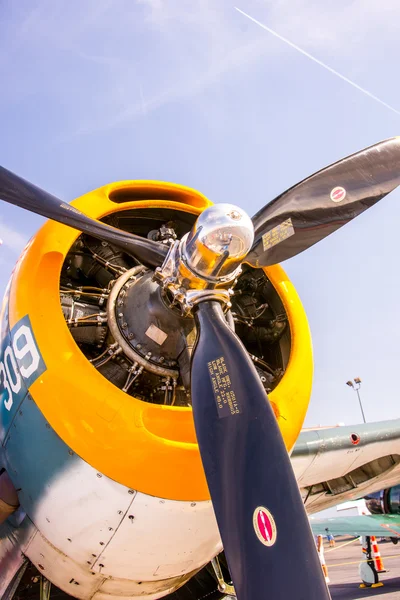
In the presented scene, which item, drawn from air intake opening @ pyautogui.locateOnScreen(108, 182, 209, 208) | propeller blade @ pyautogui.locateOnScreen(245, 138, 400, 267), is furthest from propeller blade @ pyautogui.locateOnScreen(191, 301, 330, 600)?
air intake opening @ pyautogui.locateOnScreen(108, 182, 209, 208)

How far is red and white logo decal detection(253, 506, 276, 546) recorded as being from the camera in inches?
81.1

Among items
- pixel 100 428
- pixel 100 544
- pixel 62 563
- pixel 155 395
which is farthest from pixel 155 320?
pixel 62 563

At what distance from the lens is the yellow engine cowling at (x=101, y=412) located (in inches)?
111

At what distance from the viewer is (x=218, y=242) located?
2854 mm

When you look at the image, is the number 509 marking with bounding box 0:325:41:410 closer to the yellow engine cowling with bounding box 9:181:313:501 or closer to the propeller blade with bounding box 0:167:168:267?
the yellow engine cowling with bounding box 9:181:313:501

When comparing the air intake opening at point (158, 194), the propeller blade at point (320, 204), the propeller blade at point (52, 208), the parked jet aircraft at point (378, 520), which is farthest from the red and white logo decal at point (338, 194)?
the parked jet aircraft at point (378, 520)

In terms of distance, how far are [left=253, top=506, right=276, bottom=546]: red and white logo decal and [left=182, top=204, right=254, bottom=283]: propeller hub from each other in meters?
1.46

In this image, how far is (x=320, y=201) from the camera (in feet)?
12.0

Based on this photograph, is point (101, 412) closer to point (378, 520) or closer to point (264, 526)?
point (264, 526)

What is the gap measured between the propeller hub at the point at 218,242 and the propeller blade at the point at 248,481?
0.44 m

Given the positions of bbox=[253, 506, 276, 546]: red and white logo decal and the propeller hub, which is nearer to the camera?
bbox=[253, 506, 276, 546]: red and white logo decal

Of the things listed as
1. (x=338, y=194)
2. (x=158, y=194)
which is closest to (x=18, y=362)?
(x=158, y=194)

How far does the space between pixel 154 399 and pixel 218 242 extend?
4.99ft

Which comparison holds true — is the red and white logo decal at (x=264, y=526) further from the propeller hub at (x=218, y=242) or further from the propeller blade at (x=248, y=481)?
the propeller hub at (x=218, y=242)
